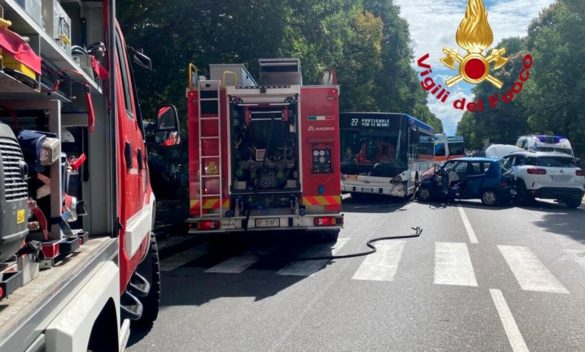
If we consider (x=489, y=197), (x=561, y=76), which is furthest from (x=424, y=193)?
(x=561, y=76)

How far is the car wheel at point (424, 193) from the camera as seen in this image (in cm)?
2145

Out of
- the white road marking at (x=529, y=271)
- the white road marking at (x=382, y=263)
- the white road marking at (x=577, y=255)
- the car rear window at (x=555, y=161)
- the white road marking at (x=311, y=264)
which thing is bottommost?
the white road marking at (x=577, y=255)

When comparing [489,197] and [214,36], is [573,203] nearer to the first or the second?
[489,197]

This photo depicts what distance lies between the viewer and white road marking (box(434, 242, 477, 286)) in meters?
8.39

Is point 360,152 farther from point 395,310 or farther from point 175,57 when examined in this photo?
point 395,310

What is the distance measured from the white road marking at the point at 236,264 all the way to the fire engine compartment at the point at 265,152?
34.3 inches

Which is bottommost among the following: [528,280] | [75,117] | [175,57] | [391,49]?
[528,280]

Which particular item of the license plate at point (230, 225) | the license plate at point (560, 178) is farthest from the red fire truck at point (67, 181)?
the license plate at point (560, 178)

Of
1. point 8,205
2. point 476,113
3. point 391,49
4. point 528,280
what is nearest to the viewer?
point 8,205

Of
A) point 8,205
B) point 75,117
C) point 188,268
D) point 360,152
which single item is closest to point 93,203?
point 75,117

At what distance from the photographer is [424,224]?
49.1ft

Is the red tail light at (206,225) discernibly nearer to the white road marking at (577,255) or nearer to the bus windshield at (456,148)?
the white road marking at (577,255)

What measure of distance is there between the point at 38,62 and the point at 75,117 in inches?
51.8

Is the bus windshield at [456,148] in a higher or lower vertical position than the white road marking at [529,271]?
higher
